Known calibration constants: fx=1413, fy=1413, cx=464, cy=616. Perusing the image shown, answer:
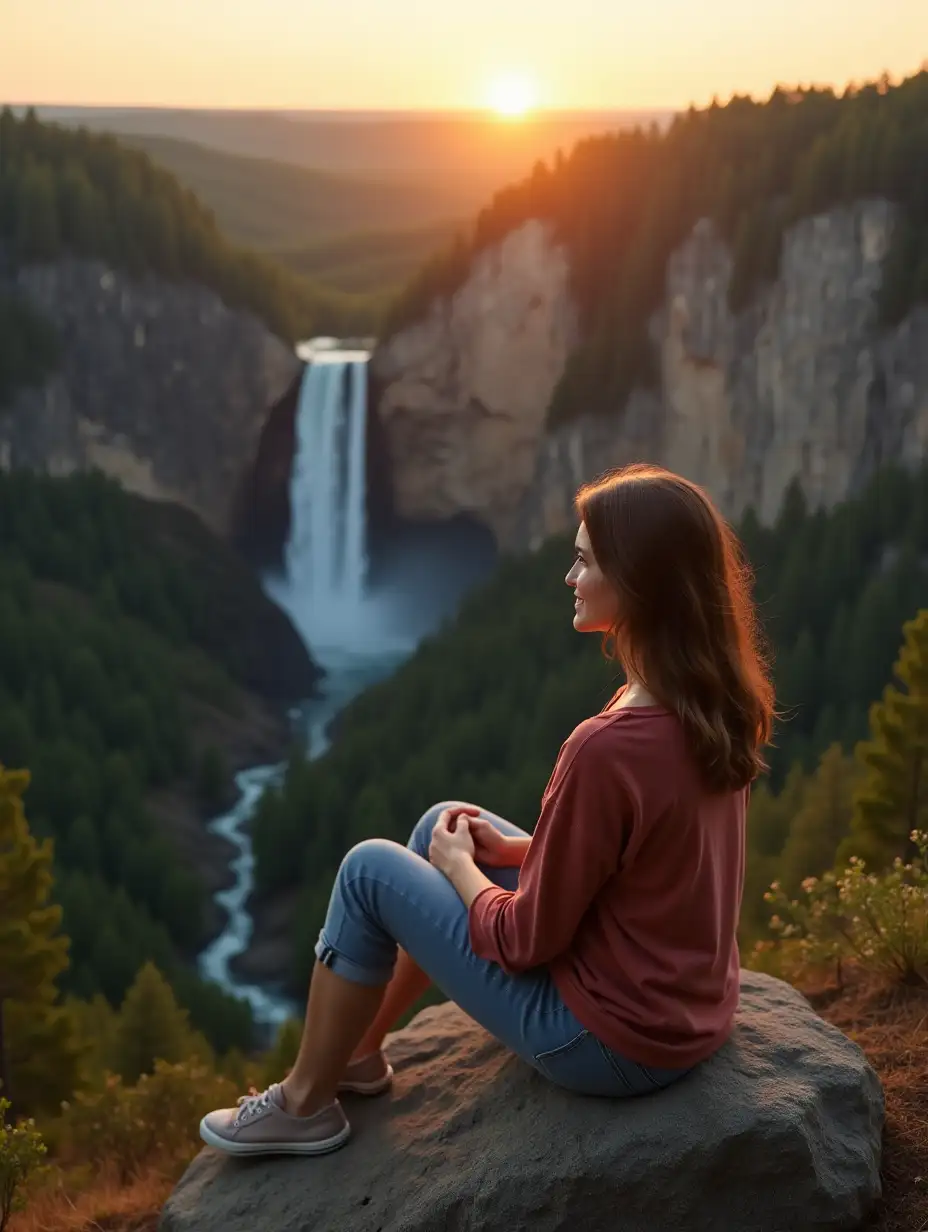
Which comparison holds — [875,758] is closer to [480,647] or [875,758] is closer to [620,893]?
[620,893]

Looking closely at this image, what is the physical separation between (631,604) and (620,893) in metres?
0.86

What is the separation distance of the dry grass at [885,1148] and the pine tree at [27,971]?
597 centimetres

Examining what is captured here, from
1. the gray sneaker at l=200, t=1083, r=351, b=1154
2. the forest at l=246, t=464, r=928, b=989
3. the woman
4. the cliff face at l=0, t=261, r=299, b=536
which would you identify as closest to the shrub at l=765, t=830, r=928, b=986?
the woman

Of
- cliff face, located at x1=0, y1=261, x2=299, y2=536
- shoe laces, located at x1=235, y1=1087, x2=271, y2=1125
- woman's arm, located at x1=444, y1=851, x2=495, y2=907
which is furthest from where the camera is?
cliff face, located at x1=0, y1=261, x2=299, y2=536

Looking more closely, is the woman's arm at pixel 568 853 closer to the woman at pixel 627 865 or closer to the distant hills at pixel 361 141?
the woman at pixel 627 865

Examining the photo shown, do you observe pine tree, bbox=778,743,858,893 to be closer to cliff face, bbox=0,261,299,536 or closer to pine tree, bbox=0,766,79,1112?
pine tree, bbox=0,766,79,1112

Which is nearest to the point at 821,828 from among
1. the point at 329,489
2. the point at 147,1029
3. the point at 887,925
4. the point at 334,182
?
the point at 147,1029

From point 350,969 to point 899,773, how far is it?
8171 mm

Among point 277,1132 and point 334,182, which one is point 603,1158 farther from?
point 334,182

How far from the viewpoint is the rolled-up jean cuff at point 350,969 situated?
15.2 ft

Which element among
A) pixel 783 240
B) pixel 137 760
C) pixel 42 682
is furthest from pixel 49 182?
pixel 783 240

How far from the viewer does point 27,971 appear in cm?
1280

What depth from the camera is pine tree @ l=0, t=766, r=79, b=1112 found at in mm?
12242

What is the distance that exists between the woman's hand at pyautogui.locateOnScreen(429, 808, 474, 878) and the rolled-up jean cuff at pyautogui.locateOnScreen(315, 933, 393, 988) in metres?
0.40
